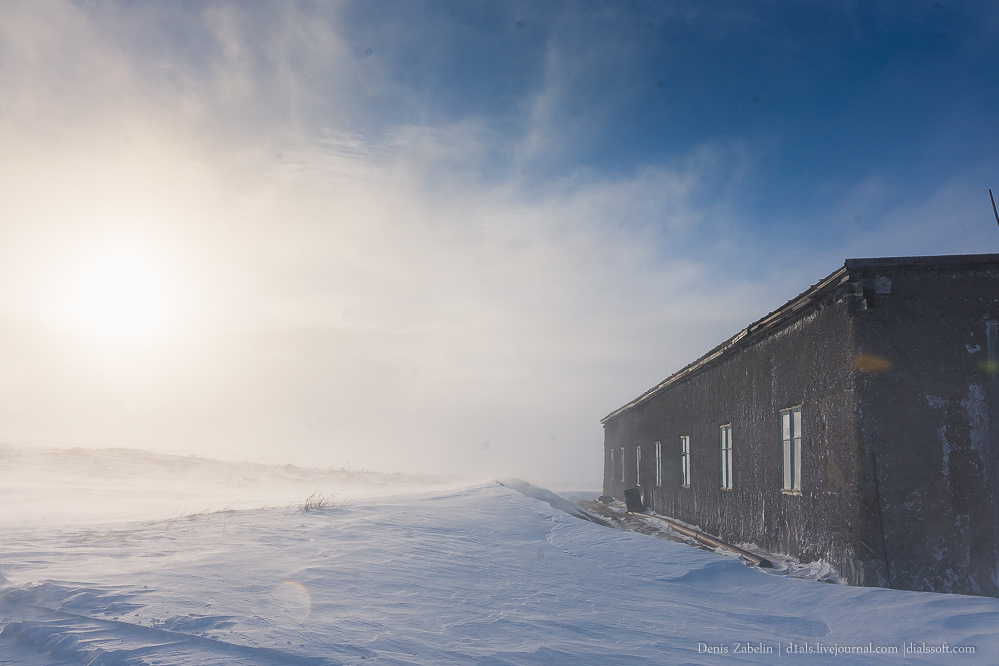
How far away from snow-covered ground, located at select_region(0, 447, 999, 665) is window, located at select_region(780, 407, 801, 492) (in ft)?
7.23

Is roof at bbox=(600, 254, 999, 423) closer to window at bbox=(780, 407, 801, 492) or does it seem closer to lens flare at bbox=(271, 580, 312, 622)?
window at bbox=(780, 407, 801, 492)

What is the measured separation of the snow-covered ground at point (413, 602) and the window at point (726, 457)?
4.08m

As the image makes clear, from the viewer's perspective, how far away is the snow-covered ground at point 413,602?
420 cm

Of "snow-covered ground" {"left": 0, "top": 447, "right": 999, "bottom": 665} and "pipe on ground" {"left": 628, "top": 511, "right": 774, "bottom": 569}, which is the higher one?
"snow-covered ground" {"left": 0, "top": 447, "right": 999, "bottom": 665}

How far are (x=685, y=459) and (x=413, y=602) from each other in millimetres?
11664

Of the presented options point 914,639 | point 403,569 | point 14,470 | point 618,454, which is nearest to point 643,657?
point 914,639

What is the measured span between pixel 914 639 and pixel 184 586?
238 inches

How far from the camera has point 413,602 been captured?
5.28 meters

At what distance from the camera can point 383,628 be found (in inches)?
181

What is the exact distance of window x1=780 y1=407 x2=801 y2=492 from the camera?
903cm

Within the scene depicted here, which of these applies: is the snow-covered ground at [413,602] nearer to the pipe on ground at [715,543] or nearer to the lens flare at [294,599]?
the lens flare at [294,599]

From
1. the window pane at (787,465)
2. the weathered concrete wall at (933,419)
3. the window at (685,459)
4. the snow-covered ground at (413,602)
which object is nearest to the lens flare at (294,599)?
the snow-covered ground at (413,602)

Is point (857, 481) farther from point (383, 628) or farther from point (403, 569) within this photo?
point (383, 628)

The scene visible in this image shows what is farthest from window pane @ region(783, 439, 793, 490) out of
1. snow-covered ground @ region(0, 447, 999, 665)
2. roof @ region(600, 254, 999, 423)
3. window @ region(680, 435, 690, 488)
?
window @ region(680, 435, 690, 488)
